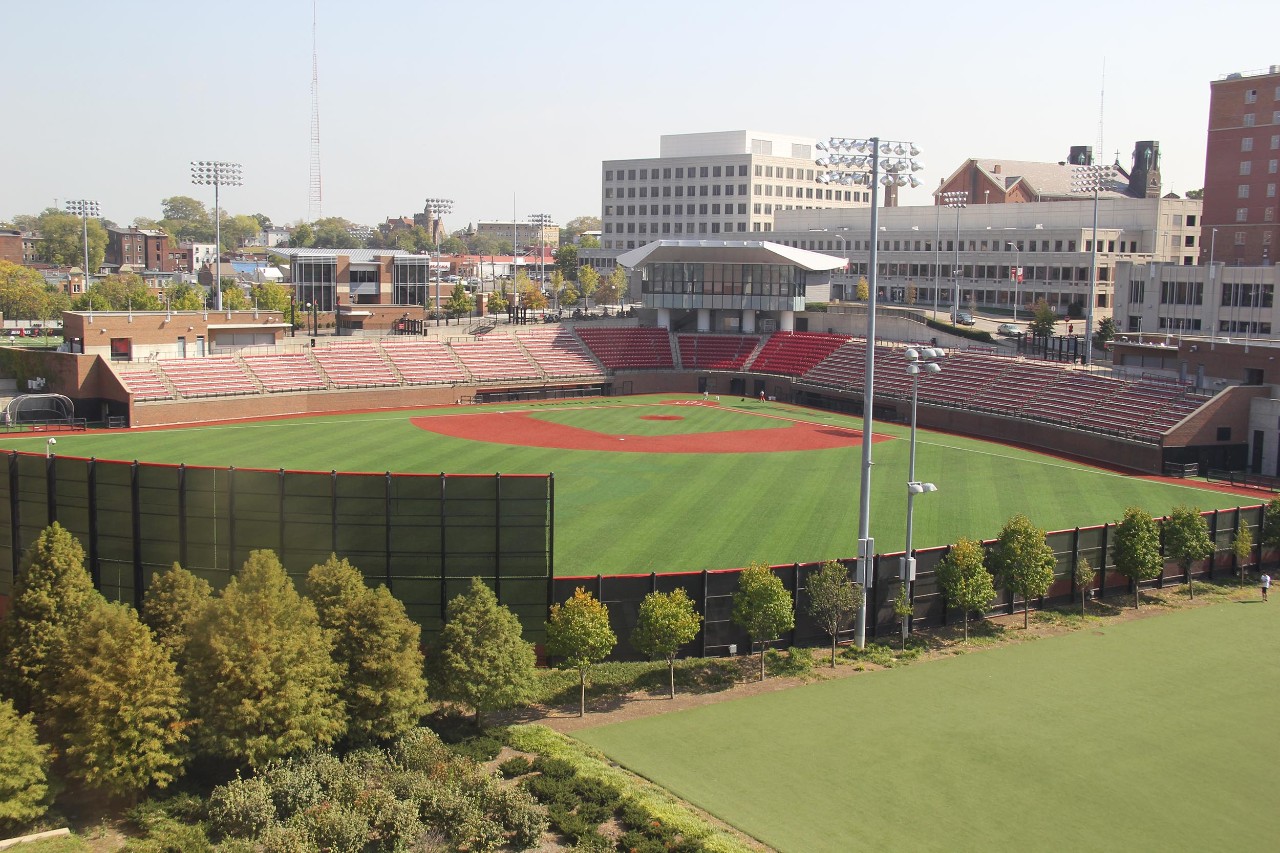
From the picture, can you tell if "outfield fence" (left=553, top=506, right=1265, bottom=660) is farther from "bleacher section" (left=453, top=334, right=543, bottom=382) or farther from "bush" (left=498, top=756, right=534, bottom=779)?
"bleacher section" (left=453, top=334, right=543, bottom=382)

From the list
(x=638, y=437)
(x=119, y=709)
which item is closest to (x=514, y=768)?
(x=119, y=709)

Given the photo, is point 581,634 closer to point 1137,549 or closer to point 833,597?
point 833,597

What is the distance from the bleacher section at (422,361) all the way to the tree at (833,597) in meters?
54.7

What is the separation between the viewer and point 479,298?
116938 millimetres

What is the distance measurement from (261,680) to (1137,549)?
24293 millimetres

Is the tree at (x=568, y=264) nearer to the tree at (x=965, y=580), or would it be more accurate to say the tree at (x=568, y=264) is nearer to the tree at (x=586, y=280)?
the tree at (x=586, y=280)

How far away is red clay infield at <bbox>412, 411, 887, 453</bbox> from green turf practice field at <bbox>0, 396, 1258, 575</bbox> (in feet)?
1.70

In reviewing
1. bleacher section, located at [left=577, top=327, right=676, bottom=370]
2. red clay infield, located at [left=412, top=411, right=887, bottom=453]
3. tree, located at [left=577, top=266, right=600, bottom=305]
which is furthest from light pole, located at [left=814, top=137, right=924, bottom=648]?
tree, located at [left=577, top=266, right=600, bottom=305]

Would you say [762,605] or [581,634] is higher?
[762,605]

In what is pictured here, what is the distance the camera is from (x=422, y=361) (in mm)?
83188

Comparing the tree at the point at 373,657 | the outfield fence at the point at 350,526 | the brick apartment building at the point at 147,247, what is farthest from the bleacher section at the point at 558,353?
the brick apartment building at the point at 147,247

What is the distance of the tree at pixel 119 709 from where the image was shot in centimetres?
2111

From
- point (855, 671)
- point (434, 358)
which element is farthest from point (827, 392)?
point (855, 671)

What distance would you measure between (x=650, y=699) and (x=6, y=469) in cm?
1674
